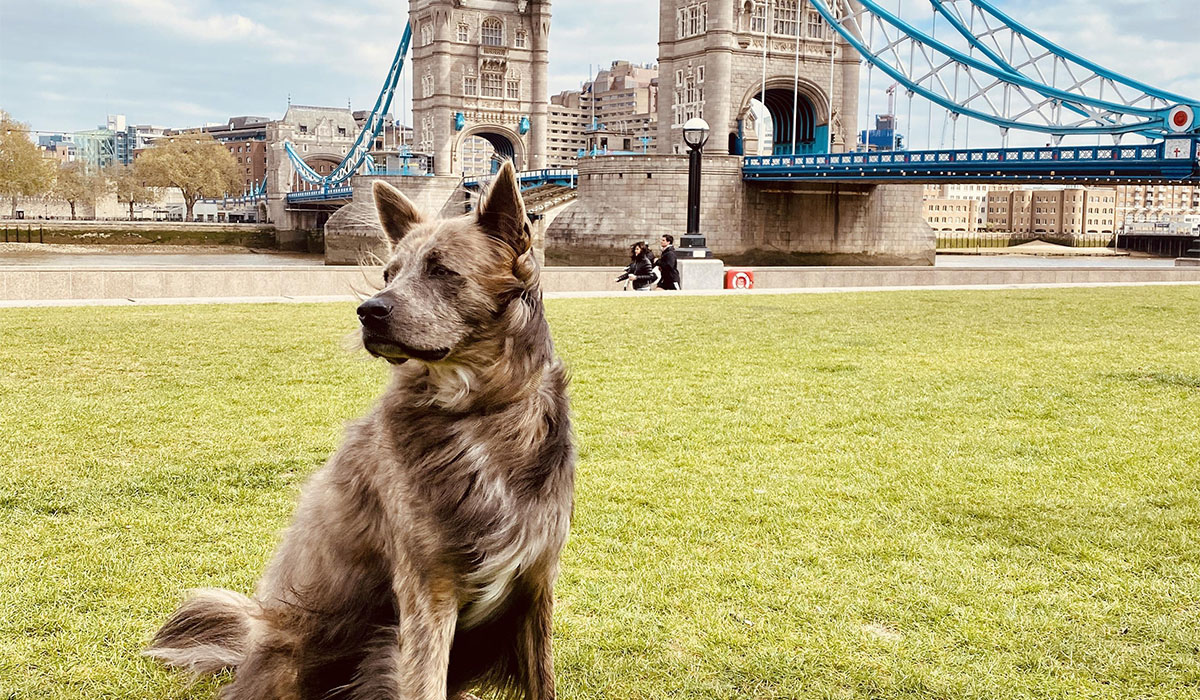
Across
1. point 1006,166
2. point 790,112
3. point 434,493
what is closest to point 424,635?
point 434,493

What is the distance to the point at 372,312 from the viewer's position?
2287 millimetres

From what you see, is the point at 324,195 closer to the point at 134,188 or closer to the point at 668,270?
the point at 134,188

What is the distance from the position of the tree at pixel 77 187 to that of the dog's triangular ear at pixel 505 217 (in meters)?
93.5

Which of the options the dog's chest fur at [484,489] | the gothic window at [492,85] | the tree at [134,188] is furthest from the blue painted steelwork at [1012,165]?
the tree at [134,188]

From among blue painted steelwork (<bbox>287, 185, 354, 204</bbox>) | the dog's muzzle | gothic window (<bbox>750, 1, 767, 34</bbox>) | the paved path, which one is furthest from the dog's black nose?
blue painted steelwork (<bbox>287, 185, 354, 204</bbox>)

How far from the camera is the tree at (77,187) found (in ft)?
279

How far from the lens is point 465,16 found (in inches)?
3135

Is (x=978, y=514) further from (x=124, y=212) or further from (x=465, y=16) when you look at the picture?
(x=124, y=212)

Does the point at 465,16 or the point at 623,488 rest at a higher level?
the point at 465,16

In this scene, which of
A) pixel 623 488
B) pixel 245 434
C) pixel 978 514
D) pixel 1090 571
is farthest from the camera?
pixel 245 434

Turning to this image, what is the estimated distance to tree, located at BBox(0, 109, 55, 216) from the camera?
70.6 m

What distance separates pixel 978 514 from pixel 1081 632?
54.7 inches

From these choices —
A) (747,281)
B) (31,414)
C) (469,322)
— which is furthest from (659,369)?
(747,281)

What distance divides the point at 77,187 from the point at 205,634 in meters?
94.8
